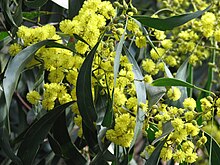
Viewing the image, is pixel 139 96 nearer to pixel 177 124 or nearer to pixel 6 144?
pixel 177 124

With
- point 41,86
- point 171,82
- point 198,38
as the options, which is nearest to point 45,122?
point 41,86

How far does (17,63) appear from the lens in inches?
46.3

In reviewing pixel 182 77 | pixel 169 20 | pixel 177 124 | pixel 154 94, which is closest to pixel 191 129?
pixel 177 124

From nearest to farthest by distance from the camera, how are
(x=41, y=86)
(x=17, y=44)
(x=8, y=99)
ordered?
(x=8, y=99) < (x=17, y=44) < (x=41, y=86)

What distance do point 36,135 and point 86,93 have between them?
8.3 inches

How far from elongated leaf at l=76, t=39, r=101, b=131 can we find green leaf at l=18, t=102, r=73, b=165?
11 centimetres

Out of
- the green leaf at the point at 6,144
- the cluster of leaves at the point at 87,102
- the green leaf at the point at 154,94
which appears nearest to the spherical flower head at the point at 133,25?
the cluster of leaves at the point at 87,102

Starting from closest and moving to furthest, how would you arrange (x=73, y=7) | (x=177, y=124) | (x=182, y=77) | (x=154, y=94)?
1. (x=177, y=124)
2. (x=154, y=94)
3. (x=73, y=7)
4. (x=182, y=77)

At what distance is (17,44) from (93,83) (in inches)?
7.8

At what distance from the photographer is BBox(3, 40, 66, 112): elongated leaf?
1.15 metres

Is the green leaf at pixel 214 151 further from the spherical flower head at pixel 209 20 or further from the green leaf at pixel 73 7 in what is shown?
the green leaf at pixel 73 7

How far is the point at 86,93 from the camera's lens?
3.85 feet

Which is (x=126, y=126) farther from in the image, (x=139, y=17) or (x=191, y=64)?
(x=191, y=64)

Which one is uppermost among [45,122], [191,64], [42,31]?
[42,31]
